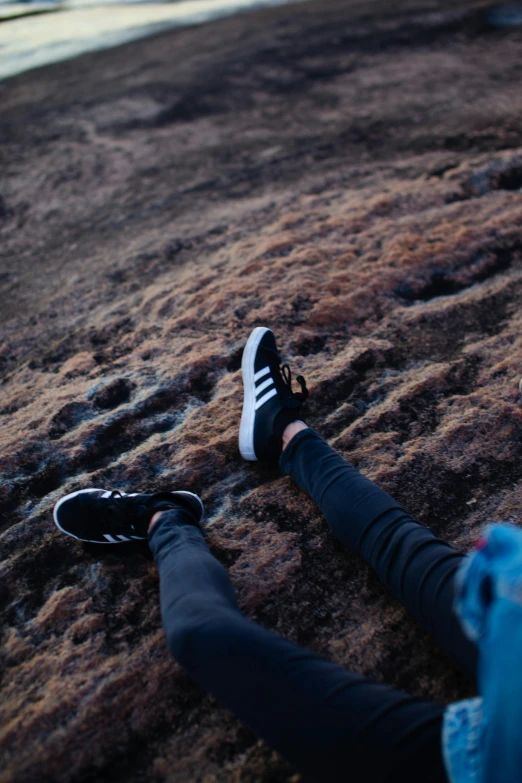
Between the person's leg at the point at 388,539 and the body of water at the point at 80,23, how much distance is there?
21.8ft

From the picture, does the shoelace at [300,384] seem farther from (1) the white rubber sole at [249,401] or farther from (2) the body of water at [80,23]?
(2) the body of water at [80,23]

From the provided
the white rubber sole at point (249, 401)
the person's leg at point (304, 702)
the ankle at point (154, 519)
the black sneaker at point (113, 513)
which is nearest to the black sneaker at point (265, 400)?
the white rubber sole at point (249, 401)

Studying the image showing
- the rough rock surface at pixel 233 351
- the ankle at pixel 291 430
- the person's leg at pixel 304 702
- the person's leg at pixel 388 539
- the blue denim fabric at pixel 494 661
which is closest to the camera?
the blue denim fabric at pixel 494 661

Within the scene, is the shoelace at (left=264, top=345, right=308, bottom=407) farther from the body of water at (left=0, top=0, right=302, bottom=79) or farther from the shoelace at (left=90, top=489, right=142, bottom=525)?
the body of water at (left=0, top=0, right=302, bottom=79)

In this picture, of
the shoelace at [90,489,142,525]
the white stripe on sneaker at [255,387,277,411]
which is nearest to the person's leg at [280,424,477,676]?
the white stripe on sneaker at [255,387,277,411]

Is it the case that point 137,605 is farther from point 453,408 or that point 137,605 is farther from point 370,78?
point 370,78

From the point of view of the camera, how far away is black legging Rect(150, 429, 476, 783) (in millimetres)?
1090

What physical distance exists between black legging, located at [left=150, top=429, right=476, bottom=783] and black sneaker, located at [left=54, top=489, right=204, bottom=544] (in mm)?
122

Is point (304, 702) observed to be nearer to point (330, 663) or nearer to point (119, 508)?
point (330, 663)

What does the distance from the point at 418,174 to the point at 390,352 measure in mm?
1673

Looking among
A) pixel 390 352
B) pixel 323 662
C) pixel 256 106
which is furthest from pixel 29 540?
pixel 256 106

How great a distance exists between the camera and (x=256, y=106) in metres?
4.93

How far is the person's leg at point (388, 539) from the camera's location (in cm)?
137

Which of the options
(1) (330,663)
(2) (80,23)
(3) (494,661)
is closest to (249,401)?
(1) (330,663)
